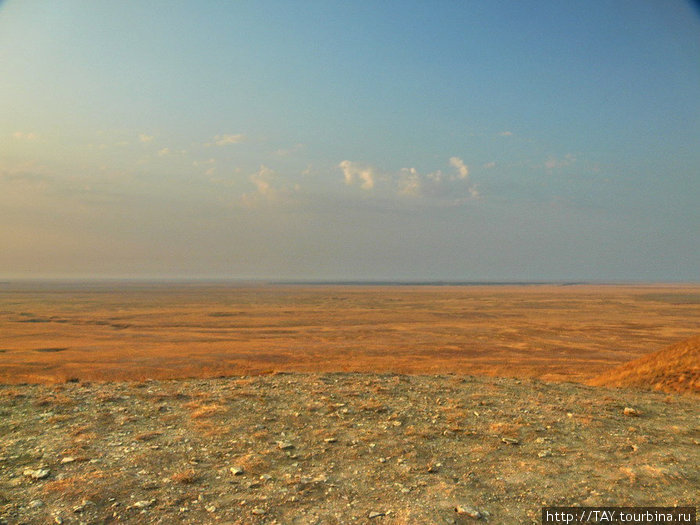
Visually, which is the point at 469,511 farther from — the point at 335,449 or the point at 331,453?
the point at 335,449

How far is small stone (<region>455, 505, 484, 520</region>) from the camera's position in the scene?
6.80 m

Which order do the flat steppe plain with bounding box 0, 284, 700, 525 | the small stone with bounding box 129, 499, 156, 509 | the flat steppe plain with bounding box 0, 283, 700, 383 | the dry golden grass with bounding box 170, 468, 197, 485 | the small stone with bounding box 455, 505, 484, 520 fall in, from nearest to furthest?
the small stone with bounding box 455, 505, 484, 520, the small stone with bounding box 129, 499, 156, 509, the flat steppe plain with bounding box 0, 284, 700, 525, the dry golden grass with bounding box 170, 468, 197, 485, the flat steppe plain with bounding box 0, 283, 700, 383

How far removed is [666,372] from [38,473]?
19812 mm

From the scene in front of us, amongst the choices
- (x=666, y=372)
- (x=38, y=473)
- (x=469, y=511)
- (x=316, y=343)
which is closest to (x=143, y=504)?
(x=38, y=473)

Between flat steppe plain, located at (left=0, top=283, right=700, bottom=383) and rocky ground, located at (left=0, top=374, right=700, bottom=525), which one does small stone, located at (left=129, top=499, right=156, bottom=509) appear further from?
flat steppe plain, located at (left=0, top=283, right=700, bottom=383)

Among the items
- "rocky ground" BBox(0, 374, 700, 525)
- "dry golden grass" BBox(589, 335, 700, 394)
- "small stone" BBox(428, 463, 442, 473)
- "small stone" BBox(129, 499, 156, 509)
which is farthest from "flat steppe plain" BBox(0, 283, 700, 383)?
"small stone" BBox(428, 463, 442, 473)

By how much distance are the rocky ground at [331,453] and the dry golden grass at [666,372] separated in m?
2.10

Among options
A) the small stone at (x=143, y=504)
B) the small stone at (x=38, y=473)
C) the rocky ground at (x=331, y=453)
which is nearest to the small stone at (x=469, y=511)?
the rocky ground at (x=331, y=453)

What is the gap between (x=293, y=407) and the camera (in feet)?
41.9

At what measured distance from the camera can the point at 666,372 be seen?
17.5 metres

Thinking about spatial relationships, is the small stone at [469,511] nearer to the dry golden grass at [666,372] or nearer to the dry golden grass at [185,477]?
the dry golden grass at [185,477]

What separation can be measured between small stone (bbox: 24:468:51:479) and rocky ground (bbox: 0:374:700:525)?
0.17 feet

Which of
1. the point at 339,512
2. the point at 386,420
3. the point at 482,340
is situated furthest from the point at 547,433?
the point at 482,340

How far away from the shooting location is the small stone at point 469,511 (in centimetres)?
680
